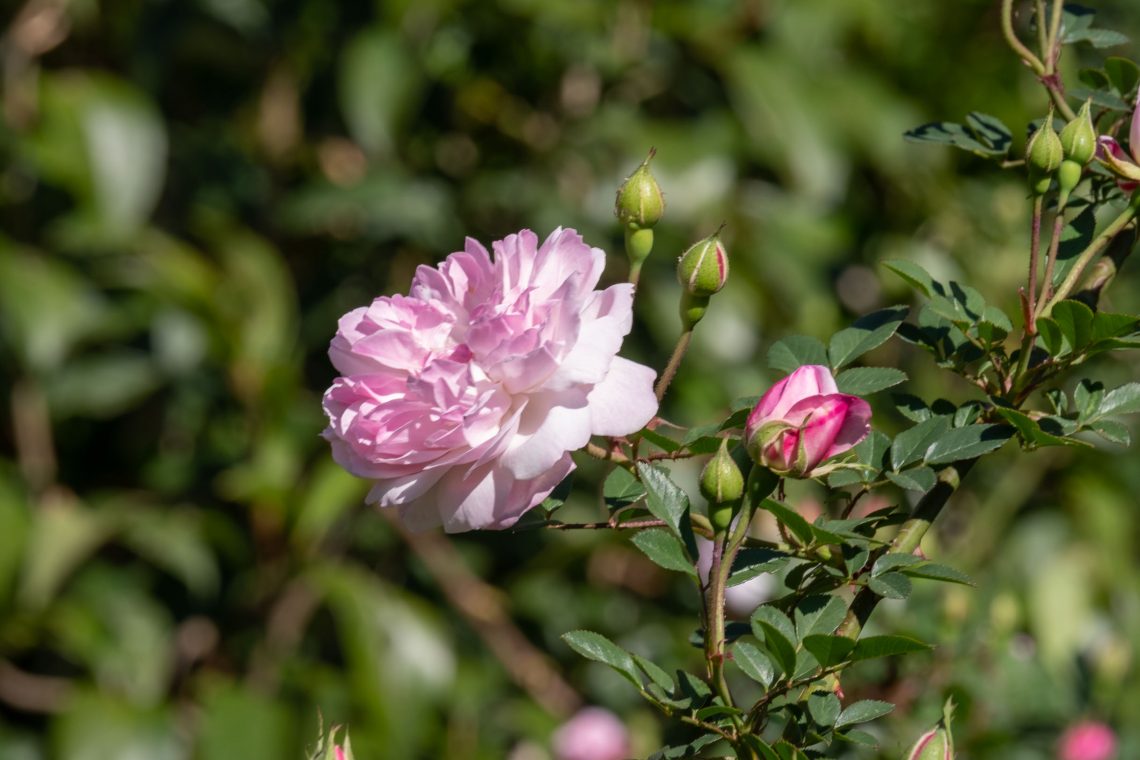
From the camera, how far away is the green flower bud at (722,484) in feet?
1.45

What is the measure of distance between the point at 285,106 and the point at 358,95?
0.83ft

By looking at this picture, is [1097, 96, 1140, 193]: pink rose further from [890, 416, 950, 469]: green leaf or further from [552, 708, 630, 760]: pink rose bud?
[552, 708, 630, 760]: pink rose bud

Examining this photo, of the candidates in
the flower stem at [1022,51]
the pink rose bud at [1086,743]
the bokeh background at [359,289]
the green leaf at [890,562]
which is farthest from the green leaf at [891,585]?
the bokeh background at [359,289]

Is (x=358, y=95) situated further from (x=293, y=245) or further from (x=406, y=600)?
(x=406, y=600)

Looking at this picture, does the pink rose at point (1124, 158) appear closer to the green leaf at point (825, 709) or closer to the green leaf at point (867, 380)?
the green leaf at point (867, 380)

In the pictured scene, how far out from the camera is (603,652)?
18.8 inches

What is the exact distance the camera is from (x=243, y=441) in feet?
5.75

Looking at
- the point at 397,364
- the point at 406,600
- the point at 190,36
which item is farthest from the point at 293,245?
the point at 397,364

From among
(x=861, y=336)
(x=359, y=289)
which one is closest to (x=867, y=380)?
(x=861, y=336)

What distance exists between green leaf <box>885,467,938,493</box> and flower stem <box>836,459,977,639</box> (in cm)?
2

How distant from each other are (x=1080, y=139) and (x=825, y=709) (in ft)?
0.74

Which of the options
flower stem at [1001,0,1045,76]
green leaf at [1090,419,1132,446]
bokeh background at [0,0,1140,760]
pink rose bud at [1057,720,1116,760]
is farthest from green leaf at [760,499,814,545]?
bokeh background at [0,0,1140,760]

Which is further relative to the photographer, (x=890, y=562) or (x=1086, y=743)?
(x=1086, y=743)

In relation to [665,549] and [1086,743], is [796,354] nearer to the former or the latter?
[665,549]
